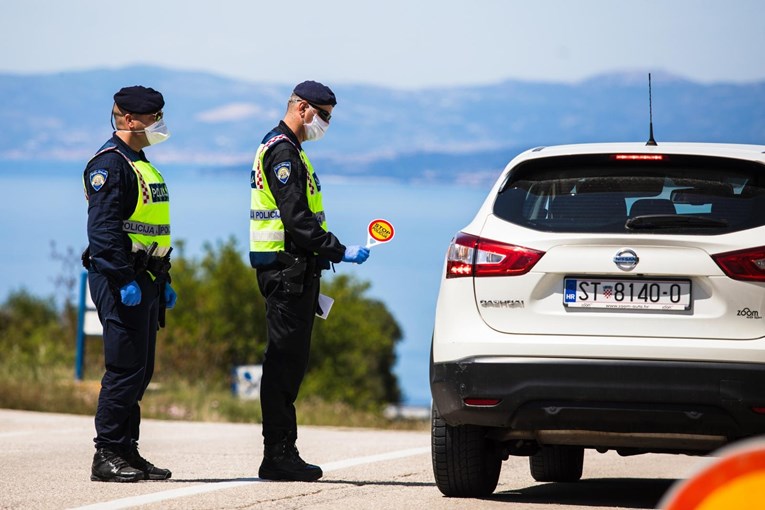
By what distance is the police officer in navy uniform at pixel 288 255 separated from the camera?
767 cm

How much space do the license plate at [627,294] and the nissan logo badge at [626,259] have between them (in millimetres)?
73

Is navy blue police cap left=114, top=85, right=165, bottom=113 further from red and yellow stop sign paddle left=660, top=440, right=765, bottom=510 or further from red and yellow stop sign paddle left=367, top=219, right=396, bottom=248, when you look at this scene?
red and yellow stop sign paddle left=660, top=440, right=765, bottom=510

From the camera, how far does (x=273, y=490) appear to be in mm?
7344

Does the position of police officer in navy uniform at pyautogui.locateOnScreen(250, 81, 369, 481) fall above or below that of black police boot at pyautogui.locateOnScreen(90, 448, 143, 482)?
above

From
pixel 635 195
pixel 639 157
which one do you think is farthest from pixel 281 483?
pixel 639 157

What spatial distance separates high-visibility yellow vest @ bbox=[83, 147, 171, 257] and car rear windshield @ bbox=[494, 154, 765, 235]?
2086 mm

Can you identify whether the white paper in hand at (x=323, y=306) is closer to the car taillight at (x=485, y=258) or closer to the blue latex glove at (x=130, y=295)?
the blue latex glove at (x=130, y=295)

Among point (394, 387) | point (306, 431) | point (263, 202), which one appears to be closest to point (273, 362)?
point (263, 202)

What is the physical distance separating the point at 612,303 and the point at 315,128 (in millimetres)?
2439

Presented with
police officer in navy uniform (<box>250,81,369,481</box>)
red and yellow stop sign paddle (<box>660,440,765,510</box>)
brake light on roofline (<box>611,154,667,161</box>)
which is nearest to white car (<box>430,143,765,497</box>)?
brake light on roofline (<box>611,154,667,161</box>)

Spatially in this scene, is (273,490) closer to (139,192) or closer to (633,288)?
(139,192)

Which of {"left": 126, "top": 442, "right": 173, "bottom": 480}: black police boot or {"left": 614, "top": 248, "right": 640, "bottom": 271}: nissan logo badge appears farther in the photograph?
{"left": 126, "top": 442, "right": 173, "bottom": 480}: black police boot

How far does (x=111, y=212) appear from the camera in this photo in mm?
7387

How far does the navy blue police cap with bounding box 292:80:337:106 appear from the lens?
26.1 feet
